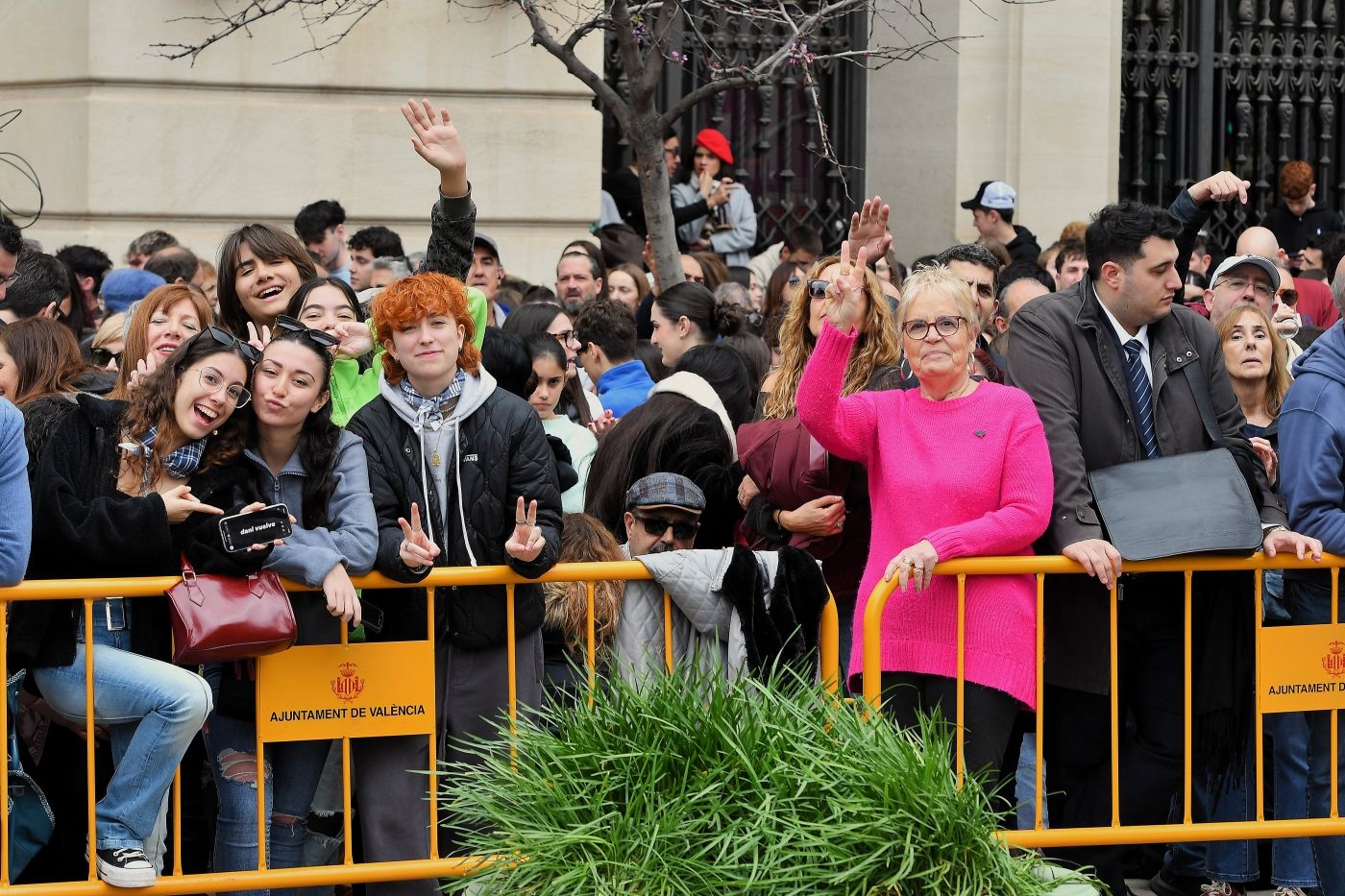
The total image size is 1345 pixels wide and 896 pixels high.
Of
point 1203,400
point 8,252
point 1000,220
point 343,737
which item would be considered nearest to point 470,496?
point 343,737

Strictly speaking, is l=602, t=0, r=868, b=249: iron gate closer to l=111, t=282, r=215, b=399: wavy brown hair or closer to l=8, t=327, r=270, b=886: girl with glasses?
l=111, t=282, r=215, b=399: wavy brown hair

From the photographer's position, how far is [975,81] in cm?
1359

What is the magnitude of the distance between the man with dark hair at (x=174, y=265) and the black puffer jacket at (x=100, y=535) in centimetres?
413

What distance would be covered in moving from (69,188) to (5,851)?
6.71 m

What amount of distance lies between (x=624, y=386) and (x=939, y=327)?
3070 mm

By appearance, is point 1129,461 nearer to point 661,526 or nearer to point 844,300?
point 844,300

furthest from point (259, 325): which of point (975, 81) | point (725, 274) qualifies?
point (975, 81)

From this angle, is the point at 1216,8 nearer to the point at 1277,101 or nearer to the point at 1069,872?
the point at 1277,101

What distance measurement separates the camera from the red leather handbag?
526 centimetres

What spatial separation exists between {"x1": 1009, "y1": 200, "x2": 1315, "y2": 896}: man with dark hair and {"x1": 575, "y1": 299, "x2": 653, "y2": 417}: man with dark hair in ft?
9.30

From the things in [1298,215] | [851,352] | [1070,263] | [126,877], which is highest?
[1298,215]

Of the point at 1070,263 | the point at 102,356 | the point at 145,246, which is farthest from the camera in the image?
the point at 145,246

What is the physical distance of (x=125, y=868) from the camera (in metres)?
5.28

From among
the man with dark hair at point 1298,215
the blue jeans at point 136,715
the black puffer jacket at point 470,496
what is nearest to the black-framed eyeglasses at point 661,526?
the black puffer jacket at point 470,496
